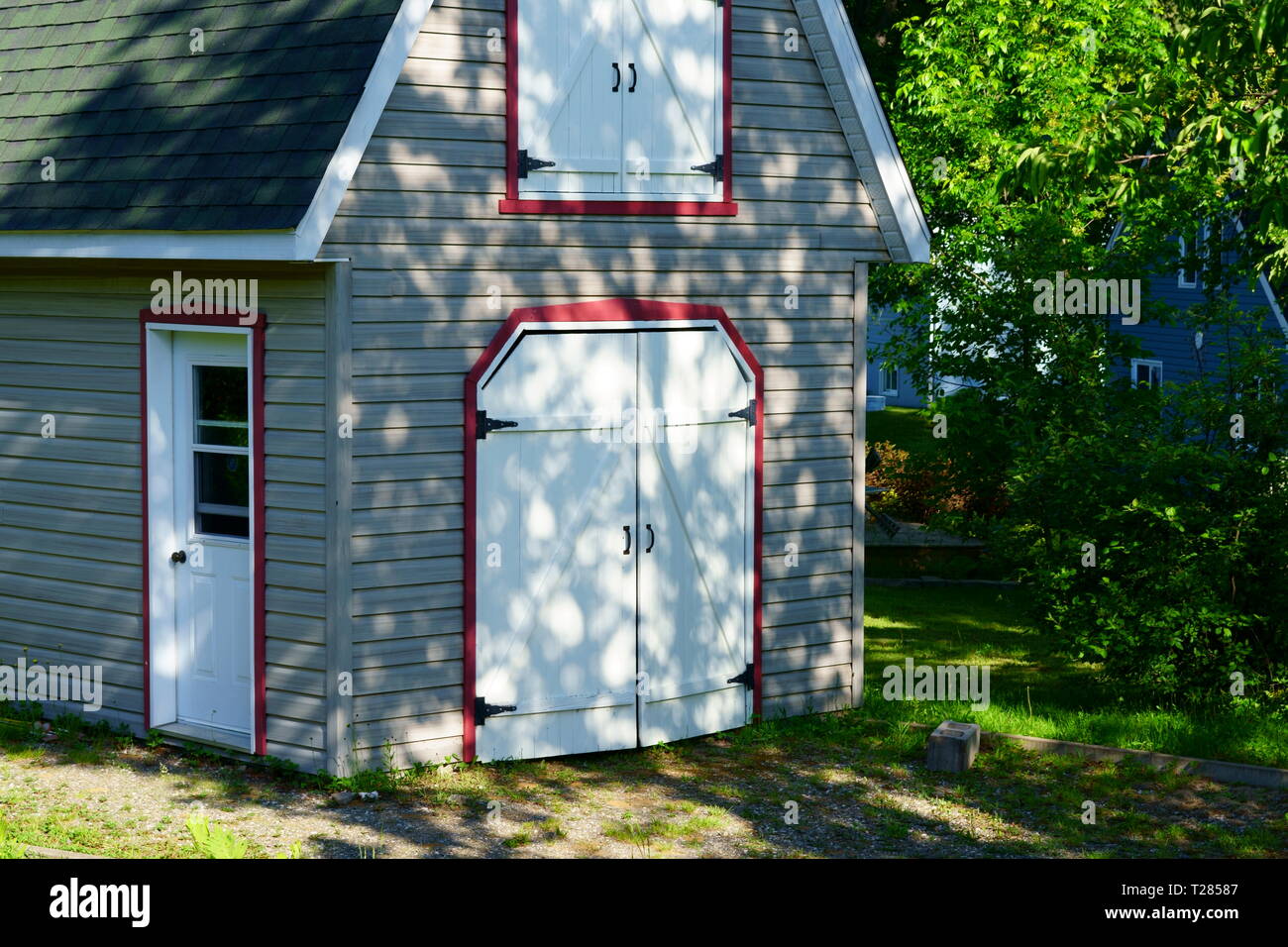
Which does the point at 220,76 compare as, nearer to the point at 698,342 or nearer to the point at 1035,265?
the point at 698,342

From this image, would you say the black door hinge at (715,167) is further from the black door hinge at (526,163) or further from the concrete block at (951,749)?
the concrete block at (951,749)

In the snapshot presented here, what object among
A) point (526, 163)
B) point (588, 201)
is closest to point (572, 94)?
point (526, 163)

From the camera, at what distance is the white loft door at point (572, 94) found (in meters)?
9.92

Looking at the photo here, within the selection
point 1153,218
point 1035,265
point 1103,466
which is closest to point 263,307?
point 1103,466

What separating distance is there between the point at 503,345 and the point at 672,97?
2.08 meters

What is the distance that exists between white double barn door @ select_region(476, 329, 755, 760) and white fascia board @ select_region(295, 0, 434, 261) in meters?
1.52

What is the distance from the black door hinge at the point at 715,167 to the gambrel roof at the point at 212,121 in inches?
45.9

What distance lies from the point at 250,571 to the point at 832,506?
4.30m

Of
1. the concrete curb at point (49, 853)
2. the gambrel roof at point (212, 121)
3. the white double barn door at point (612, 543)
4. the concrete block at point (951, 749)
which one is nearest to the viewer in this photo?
the concrete curb at point (49, 853)

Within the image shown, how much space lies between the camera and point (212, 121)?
973 centimetres

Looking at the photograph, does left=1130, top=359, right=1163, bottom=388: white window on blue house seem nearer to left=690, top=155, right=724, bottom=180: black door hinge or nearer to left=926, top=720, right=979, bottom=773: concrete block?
left=690, top=155, right=724, bottom=180: black door hinge

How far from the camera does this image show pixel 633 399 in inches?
412

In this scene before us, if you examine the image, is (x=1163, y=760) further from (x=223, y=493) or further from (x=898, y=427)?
(x=898, y=427)

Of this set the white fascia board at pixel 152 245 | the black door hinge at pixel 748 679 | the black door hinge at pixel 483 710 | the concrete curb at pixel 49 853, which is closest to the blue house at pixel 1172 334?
the black door hinge at pixel 748 679
